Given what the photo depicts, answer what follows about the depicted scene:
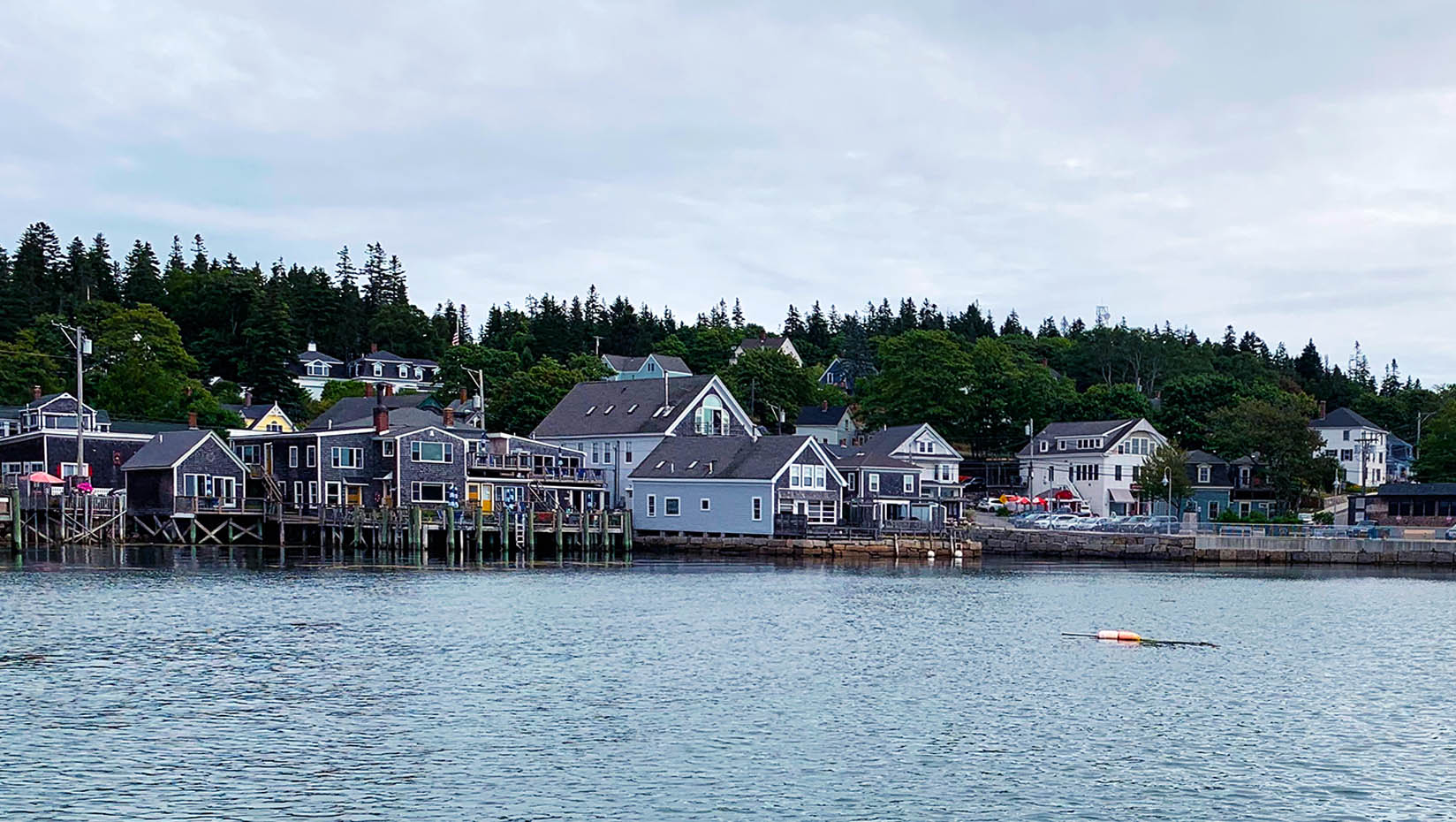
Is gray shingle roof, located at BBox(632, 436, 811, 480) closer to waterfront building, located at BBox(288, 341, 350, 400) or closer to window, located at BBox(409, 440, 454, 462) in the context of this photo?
window, located at BBox(409, 440, 454, 462)

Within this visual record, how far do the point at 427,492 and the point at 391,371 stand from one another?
8220 centimetres

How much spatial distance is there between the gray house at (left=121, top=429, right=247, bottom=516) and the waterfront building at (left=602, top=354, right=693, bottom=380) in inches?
2396

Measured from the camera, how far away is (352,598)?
52.4 metres

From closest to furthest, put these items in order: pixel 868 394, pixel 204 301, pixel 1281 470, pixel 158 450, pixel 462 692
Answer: pixel 462 692, pixel 158 450, pixel 1281 470, pixel 868 394, pixel 204 301

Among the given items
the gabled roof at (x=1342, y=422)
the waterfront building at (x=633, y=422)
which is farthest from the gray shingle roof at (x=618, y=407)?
the gabled roof at (x=1342, y=422)

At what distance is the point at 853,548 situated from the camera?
81188mm

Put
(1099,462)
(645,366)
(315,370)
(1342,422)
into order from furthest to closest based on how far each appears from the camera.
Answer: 1. (315,370)
2. (645,366)
3. (1342,422)
4. (1099,462)

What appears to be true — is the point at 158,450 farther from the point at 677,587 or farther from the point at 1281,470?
the point at 1281,470

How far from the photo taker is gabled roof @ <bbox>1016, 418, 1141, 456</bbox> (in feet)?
383

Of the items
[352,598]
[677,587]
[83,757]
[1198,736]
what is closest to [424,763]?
[83,757]

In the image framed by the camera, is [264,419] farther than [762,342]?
No

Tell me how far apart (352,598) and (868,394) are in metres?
96.2

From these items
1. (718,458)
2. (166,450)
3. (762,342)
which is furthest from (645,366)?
(166,450)

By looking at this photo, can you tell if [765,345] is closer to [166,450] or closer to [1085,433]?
[1085,433]
